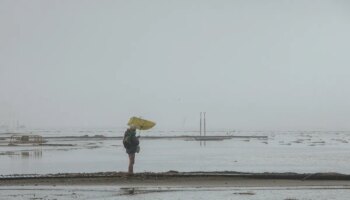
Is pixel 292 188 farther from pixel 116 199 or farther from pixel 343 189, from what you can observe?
pixel 116 199

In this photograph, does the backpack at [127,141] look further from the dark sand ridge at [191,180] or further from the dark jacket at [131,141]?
the dark sand ridge at [191,180]

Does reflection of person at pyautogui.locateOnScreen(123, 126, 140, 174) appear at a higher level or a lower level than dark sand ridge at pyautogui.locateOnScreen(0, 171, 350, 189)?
higher

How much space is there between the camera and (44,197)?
1376 centimetres

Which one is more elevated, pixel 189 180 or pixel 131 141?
pixel 131 141

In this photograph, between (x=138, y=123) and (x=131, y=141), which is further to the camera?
(x=138, y=123)

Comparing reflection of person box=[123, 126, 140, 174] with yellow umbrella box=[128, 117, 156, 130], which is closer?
reflection of person box=[123, 126, 140, 174]

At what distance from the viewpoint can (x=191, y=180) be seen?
1748cm

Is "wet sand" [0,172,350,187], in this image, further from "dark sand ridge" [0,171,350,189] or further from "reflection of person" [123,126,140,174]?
"reflection of person" [123,126,140,174]

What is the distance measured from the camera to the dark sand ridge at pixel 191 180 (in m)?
16.7

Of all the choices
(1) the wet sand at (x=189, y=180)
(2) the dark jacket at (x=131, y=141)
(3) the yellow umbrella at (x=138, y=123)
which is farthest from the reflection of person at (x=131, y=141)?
(1) the wet sand at (x=189, y=180)

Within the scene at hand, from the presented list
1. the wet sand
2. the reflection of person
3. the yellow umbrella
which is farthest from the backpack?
the wet sand

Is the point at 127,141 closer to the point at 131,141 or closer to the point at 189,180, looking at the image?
the point at 131,141

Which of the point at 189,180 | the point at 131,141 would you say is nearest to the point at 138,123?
the point at 131,141

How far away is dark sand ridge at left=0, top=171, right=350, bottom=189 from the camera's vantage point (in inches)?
658
